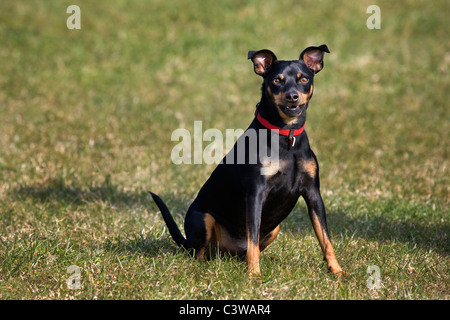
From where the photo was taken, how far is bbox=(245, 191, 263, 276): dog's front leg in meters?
4.68

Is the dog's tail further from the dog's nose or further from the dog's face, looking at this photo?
the dog's nose

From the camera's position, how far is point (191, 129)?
11055 mm

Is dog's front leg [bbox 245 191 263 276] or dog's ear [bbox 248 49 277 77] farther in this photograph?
dog's ear [bbox 248 49 277 77]

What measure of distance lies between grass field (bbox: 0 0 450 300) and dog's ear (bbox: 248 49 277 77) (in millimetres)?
1620

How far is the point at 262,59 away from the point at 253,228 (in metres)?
1.38

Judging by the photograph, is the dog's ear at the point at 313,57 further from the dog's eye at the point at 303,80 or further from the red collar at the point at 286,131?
the red collar at the point at 286,131

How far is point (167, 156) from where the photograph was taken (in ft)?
31.2

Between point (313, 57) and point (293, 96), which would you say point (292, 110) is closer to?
point (293, 96)

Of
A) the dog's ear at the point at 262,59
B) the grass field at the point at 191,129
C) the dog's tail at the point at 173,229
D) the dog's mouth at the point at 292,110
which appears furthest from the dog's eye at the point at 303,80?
the dog's tail at the point at 173,229

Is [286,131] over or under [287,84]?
under

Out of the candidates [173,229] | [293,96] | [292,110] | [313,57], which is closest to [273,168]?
[292,110]

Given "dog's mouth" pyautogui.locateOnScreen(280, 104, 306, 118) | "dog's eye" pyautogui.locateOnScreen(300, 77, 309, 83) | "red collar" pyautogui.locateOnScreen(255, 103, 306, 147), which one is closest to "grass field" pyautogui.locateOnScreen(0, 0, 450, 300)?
"red collar" pyautogui.locateOnScreen(255, 103, 306, 147)
